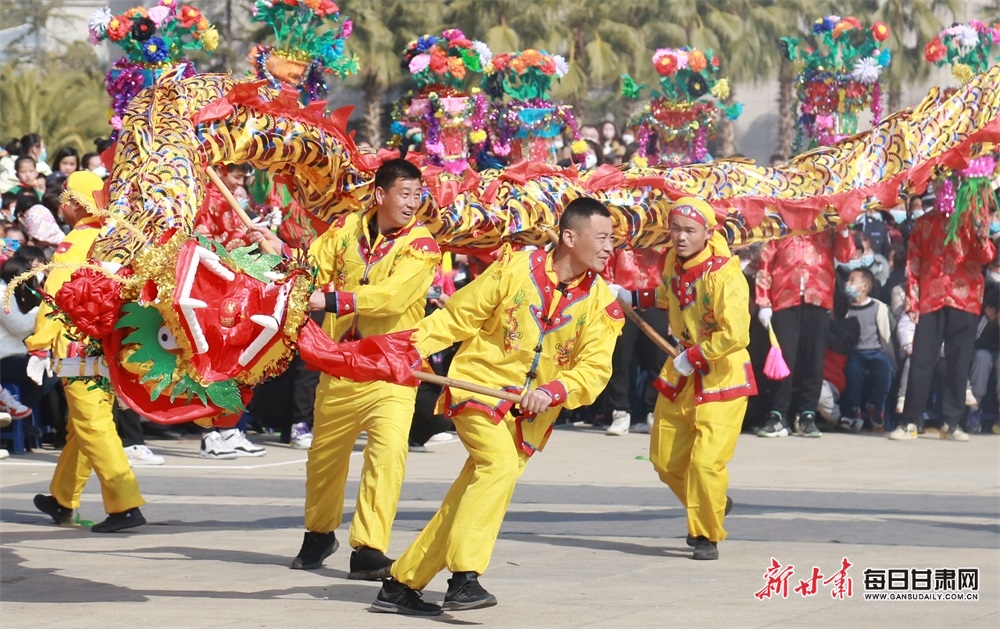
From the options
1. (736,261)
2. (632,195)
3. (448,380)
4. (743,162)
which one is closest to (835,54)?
(743,162)

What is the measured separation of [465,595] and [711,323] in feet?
7.39

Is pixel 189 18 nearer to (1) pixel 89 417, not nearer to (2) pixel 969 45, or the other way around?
(1) pixel 89 417

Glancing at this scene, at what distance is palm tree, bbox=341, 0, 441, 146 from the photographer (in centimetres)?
2509

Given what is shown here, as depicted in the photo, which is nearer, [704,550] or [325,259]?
[325,259]

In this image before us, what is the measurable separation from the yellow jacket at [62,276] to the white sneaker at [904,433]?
674cm

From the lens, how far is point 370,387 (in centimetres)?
702

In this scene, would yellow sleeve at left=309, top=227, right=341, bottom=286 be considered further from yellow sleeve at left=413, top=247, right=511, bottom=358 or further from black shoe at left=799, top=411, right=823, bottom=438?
black shoe at left=799, top=411, right=823, bottom=438

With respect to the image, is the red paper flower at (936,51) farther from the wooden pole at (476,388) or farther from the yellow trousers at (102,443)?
the yellow trousers at (102,443)

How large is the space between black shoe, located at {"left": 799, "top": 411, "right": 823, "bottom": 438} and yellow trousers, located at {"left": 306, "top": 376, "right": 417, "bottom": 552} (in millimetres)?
6120

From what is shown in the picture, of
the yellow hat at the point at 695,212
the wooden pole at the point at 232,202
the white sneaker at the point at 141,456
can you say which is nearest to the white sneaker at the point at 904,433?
the yellow hat at the point at 695,212

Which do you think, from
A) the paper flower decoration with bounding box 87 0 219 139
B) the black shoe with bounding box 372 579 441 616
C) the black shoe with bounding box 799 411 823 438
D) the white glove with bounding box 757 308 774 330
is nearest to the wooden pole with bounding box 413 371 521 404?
the black shoe with bounding box 372 579 441 616

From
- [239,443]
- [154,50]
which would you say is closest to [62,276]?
[154,50]

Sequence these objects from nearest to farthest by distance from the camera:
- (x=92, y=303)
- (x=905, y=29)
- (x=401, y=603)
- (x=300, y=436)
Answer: (x=92, y=303) → (x=401, y=603) → (x=300, y=436) → (x=905, y=29)

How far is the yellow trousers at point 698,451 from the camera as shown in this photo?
768 cm
